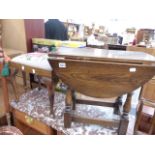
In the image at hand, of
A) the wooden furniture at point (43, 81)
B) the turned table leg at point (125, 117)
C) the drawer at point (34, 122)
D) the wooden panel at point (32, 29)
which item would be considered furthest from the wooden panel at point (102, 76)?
the wooden panel at point (32, 29)

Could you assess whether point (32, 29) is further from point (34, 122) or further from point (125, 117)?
point (125, 117)

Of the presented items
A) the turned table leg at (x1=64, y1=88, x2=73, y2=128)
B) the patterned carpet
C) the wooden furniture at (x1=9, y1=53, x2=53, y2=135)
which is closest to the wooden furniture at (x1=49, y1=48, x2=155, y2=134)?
the turned table leg at (x1=64, y1=88, x2=73, y2=128)

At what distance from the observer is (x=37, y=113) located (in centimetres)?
173

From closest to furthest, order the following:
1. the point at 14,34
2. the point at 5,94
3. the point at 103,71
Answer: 1. the point at 103,71
2. the point at 5,94
3. the point at 14,34

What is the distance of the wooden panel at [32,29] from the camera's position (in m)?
2.38

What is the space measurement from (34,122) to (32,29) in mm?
1449

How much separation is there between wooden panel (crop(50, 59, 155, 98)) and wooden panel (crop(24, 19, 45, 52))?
144 centimetres

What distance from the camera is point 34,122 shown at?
5.78ft

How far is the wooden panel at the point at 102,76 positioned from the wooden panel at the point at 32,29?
1443 mm

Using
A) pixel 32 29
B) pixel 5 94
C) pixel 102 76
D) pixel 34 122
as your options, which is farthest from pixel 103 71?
pixel 32 29

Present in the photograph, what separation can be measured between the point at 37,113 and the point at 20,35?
1.36m

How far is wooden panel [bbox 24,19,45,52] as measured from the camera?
2.38 m
